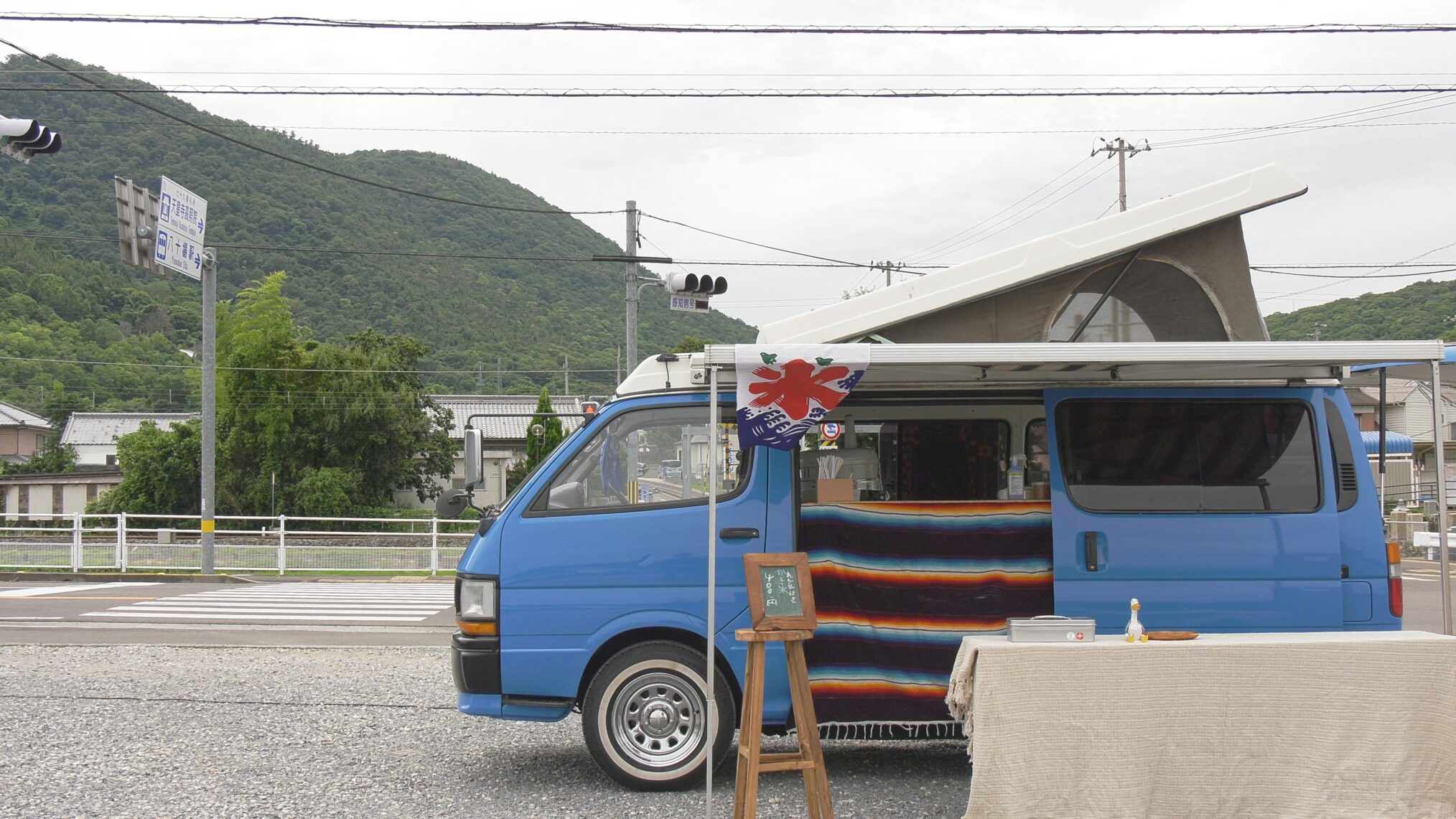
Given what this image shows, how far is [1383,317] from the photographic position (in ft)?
123

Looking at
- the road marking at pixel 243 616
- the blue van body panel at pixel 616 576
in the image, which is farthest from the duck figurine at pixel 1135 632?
the road marking at pixel 243 616

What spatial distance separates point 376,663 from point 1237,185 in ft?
27.6

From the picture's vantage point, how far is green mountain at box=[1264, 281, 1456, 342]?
34.6 m

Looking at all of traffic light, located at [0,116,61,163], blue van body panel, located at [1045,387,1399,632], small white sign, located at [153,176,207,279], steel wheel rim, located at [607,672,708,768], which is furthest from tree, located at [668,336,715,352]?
small white sign, located at [153,176,207,279]

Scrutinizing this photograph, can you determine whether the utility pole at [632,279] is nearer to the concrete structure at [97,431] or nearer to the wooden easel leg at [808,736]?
the wooden easel leg at [808,736]

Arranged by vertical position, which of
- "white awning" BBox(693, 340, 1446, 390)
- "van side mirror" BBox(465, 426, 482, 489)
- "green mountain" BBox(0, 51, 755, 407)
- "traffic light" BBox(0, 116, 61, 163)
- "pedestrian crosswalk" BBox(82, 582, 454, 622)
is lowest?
"pedestrian crosswalk" BBox(82, 582, 454, 622)

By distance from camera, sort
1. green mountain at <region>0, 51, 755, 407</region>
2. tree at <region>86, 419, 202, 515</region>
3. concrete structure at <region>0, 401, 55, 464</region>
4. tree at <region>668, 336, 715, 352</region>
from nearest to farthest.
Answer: tree at <region>668, 336, 715, 352</region> < tree at <region>86, 419, 202, 515</region> < green mountain at <region>0, 51, 755, 407</region> < concrete structure at <region>0, 401, 55, 464</region>

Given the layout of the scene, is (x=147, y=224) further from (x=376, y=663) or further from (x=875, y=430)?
(x=875, y=430)

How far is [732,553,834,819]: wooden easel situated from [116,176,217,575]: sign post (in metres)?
15.2

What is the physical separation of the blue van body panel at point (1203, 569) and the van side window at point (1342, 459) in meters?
0.13

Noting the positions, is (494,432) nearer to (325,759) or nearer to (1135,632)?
(325,759)

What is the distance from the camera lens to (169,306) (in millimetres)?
A: 70250

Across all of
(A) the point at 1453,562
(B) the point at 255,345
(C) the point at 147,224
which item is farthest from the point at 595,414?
(B) the point at 255,345

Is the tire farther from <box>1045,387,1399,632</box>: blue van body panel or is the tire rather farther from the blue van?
<box>1045,387,1399,632</box>: blue van body panel
